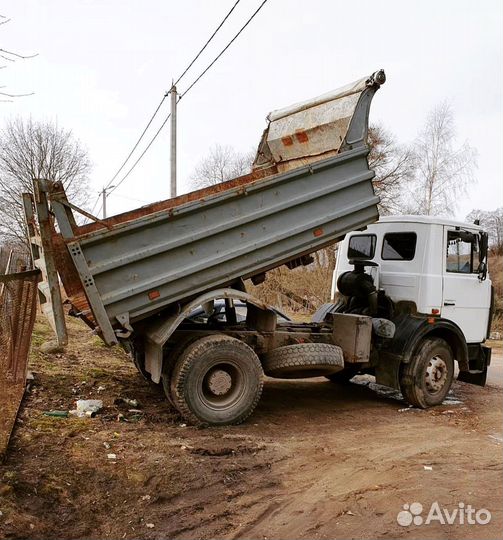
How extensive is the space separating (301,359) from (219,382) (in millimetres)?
936

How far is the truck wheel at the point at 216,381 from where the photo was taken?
505 cm

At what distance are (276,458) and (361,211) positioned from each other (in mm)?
2965

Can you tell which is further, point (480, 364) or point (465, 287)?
point (480, 364)

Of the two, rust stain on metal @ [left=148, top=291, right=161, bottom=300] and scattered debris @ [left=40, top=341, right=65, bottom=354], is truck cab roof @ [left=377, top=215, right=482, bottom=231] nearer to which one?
rust stain on metal @ [left=148, top=291, right=161, bottom=300]

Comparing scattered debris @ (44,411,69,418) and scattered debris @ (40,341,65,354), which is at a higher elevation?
scattered debris @ (40,341,65,354)

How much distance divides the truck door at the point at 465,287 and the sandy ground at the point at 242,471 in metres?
1.22

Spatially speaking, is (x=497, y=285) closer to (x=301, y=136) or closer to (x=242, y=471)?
(x=301, y=136)

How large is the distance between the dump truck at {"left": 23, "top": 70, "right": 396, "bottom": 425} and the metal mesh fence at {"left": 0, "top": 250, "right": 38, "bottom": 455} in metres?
0.43

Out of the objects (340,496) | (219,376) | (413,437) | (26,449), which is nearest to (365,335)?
(413,437)

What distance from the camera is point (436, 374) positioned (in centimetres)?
657

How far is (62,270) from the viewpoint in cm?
460

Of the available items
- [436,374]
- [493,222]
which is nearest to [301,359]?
[436,374]

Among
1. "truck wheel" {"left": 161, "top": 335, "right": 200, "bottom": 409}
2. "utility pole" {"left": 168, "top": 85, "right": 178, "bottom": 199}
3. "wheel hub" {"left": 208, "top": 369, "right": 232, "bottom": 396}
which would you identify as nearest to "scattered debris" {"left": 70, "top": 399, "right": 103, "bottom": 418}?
"truck wheel" {"left": 161, "top": 335, "right": 200, "bottom": 409}

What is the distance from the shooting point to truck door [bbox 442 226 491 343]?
6688 millimetres
